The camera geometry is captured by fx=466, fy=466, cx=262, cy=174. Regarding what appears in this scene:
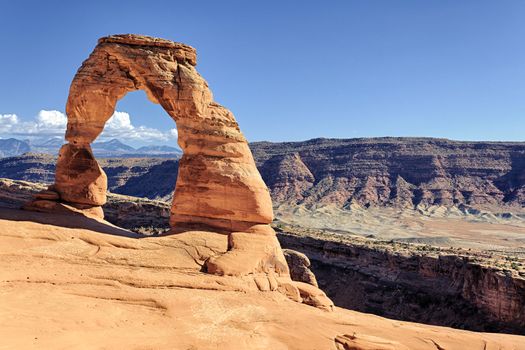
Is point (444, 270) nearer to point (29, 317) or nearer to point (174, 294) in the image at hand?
point (174, 294)

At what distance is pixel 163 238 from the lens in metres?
17.9

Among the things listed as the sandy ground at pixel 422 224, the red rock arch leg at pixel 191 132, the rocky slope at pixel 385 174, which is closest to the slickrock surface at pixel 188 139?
the red rock arch leg at pixel 191 132

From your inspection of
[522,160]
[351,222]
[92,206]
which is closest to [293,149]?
[351,222]

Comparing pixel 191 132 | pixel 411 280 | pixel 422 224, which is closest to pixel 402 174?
pixel 422 224

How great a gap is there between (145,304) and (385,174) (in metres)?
128

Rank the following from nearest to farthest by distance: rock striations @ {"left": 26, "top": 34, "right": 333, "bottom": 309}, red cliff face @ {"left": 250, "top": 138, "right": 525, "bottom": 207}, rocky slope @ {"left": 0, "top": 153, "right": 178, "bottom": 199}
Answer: rock striations @ {"left": 26, "top": 34, "right": 333, "bottom": 309} → red cliff face @ {"left": 250, "top": 138, "right": 525, "bottom": 207} → rocky slope @ {"left": 0, "top": 153, "right": 178, "bottom": 199}

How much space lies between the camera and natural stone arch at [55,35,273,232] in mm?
19625

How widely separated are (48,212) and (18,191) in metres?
31.0

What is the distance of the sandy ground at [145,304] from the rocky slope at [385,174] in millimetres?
108455

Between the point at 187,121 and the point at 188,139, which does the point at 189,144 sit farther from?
the point at 187,121

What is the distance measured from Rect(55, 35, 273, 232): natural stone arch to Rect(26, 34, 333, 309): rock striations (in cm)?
4

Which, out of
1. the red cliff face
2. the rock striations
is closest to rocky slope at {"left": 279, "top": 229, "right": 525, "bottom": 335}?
the rock striations

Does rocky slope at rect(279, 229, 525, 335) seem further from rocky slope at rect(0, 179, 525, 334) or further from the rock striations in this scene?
the rock striations

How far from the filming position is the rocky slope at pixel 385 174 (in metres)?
128
